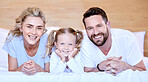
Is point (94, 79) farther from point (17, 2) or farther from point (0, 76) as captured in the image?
point (17, 2)

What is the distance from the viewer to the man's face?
80 cm

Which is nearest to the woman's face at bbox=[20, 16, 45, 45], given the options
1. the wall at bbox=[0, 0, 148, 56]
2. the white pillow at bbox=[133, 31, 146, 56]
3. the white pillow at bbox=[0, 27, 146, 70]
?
the white pillow at bbox=[0, 27, 146, 70]

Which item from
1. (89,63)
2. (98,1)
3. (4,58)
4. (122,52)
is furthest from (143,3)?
(4,58)

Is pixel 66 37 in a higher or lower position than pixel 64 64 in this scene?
higher

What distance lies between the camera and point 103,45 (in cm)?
90

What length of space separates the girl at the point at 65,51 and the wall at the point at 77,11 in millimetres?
462

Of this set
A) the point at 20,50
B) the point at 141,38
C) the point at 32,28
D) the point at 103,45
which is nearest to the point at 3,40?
the point at 20,50

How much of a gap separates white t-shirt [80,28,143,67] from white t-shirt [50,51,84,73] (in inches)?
1.5

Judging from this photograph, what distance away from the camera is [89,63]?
0.88 metres

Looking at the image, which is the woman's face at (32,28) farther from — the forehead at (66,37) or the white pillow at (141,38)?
the white pillow at (141,38)

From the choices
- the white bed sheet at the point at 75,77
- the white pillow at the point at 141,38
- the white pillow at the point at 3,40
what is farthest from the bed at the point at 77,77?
the white pillow at the point at 141,38

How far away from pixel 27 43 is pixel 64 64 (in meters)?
0.21

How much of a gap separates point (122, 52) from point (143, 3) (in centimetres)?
73

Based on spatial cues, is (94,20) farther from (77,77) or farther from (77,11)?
(77,11)
